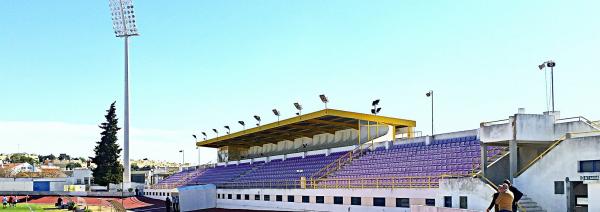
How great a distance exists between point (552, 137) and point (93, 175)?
7758cm

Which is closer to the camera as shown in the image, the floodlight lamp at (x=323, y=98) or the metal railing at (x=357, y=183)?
Result: the metal railing at (x=357, y=183)

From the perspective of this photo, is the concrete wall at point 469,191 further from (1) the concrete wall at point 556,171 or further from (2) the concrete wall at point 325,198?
(2) the concrete wall at point 325,198

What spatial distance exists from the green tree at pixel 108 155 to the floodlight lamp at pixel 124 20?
12.6 m

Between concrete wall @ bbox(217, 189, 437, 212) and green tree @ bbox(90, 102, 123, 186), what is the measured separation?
38.0 metres

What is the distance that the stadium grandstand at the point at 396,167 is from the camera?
914 inches

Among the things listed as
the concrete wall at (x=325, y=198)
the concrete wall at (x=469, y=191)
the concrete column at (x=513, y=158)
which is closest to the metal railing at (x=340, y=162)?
the concrete wall at (x=325, y=198)

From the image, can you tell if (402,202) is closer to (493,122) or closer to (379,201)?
(379,201)

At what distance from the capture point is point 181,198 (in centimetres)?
5066

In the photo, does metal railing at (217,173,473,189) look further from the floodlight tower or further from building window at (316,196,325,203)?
the floodlight tower

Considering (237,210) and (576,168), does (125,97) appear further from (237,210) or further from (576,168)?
(576,168)

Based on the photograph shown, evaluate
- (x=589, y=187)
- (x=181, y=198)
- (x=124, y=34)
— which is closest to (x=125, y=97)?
(x=124, y=34)

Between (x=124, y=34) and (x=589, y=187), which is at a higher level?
(x=124, y=34)

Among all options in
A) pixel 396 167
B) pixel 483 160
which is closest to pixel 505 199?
pixel 483 160

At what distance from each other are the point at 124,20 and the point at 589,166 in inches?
2966
